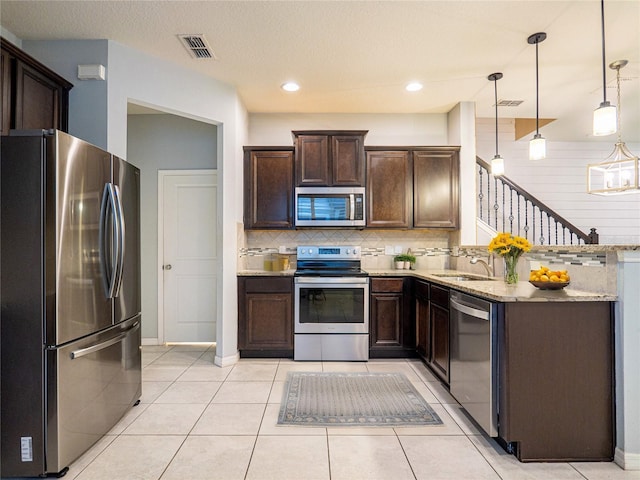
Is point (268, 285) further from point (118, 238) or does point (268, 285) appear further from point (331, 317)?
point (118, 238)

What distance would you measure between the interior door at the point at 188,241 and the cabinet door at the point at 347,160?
147cm

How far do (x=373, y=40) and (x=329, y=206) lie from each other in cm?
177

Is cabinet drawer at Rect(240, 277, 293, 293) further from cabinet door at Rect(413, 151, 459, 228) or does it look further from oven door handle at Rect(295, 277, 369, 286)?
cabinet door at Rect(413, 151, 459, 228)

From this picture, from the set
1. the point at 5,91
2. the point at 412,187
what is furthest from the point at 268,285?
the point at 5,91

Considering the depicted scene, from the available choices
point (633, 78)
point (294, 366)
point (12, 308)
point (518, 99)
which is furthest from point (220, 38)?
point (633, 78)

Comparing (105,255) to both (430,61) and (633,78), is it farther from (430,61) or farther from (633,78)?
(633,78)

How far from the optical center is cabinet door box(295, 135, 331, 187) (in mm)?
4152

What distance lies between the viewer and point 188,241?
4.41 metres

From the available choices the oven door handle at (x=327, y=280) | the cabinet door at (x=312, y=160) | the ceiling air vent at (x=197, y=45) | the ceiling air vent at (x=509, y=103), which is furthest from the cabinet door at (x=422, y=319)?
the ceiling air vent at (x=197, y=45)

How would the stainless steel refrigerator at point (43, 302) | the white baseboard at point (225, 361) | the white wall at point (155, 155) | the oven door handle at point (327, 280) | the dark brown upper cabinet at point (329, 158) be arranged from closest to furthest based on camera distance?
the stainless steel refrigerator at point (43, 302) → the white baseboard at point (225, 361) → the oven door handle at point (327, 280) → the dark brown upper cabinet at point (329, 158) → the white wall at point (155, 155)

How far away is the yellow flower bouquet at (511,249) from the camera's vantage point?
2.77 meters

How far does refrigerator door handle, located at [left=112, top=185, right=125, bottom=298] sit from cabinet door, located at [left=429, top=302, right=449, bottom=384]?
245 centimetres

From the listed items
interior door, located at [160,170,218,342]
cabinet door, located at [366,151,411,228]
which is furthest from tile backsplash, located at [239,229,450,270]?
interior door, located at [160,170,218,342]

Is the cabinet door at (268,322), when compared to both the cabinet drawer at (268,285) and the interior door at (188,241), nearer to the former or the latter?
the cabinet drawer at (268,285)
